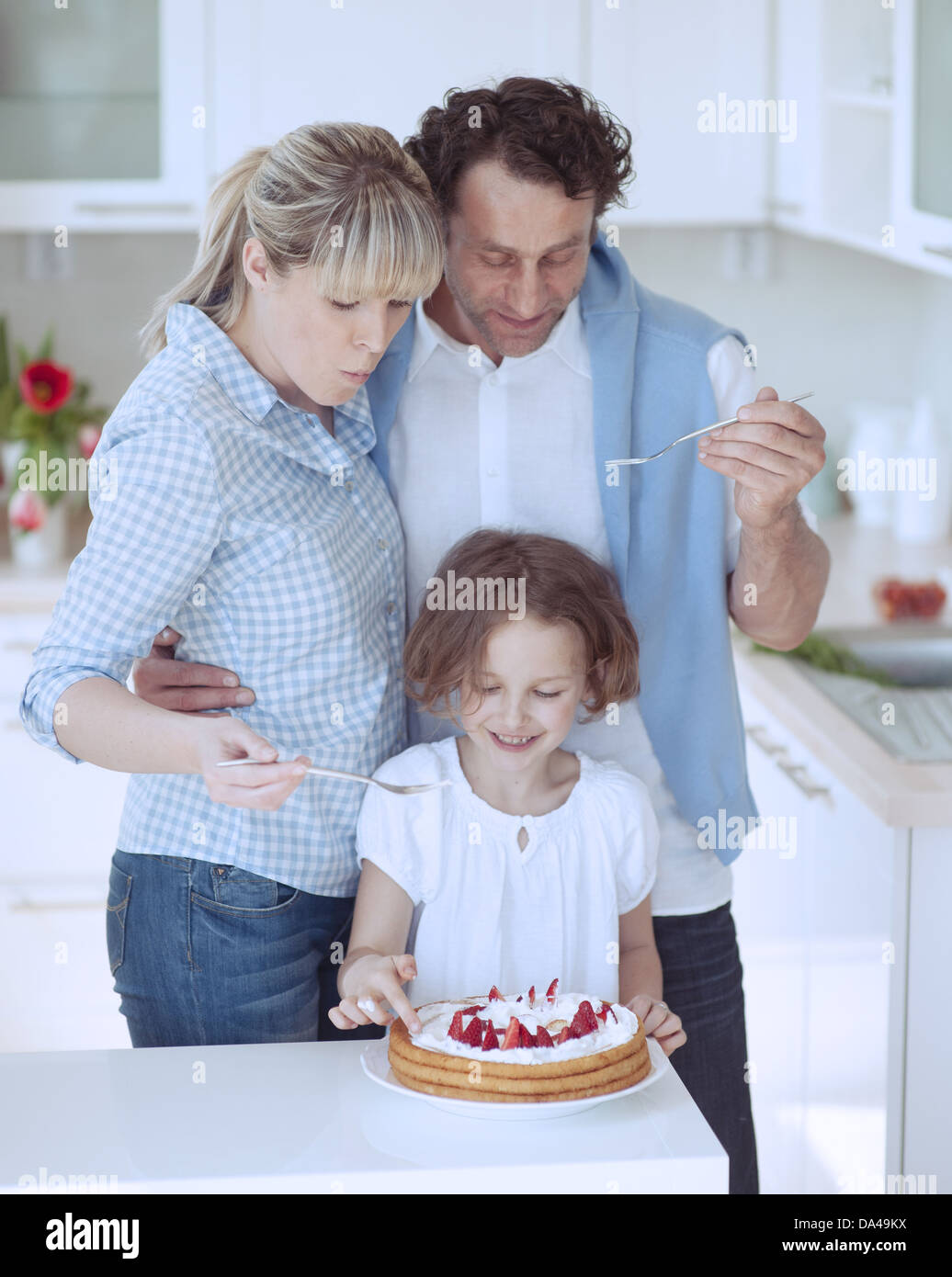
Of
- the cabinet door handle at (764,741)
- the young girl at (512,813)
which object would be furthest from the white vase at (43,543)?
the young girl at (512,813)

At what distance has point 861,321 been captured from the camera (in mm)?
3127

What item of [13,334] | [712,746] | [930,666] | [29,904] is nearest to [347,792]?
[712,746]

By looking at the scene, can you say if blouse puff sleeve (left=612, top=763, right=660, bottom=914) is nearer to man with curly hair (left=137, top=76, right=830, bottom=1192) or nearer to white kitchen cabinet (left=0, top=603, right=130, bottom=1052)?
man with curly hair (left=137, top=76, right=830, bottom=1192)

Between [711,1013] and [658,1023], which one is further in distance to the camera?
[711,1013]

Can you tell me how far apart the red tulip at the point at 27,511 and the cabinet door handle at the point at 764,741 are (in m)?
1.29

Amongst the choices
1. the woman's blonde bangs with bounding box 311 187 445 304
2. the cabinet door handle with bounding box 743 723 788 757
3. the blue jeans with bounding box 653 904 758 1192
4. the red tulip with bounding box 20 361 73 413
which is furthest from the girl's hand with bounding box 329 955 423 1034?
the red tulip with bounding box 20 361 73 413

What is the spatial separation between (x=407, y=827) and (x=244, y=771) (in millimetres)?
282

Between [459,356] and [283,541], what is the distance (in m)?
0.31

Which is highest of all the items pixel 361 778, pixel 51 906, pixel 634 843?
pixel 361 778

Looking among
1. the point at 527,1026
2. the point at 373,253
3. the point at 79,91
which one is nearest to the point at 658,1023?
the point at 527,1026

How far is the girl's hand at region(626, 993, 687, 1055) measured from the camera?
119 cm

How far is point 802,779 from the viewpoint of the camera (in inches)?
81.7

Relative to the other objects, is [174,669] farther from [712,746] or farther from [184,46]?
[184,46]

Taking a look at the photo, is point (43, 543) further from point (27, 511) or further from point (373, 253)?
point (373, 253)
